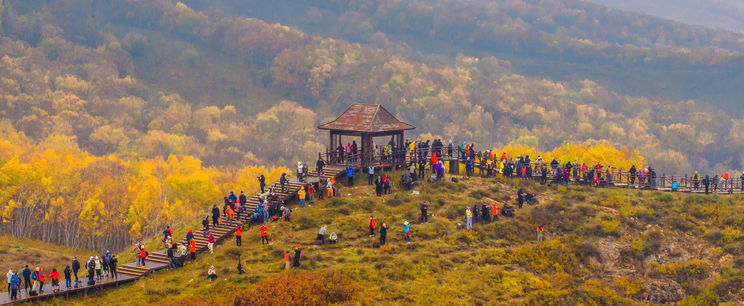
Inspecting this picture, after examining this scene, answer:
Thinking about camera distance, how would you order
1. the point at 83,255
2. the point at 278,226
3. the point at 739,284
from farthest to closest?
1. the point at 83,255
2. the point at 278,226
3. the point at 739,284

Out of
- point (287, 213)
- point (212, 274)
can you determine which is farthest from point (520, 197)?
point (212, 274)

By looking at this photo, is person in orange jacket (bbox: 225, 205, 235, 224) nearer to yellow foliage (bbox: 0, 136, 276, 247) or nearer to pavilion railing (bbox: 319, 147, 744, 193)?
pavilion railing (bbox: 319, 147, 744, 193)

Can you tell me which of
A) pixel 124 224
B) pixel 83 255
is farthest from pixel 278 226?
pixel 124 224

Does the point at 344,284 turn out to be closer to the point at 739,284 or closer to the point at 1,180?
the point at 739,284

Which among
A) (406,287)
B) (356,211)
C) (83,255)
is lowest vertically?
(83,255)

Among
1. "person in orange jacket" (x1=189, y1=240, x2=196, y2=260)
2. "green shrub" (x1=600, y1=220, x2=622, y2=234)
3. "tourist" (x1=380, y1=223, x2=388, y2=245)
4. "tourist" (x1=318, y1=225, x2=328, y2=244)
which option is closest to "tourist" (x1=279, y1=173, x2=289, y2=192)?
"tourist" (x1=318, y1=225, x2=328, y2=244)

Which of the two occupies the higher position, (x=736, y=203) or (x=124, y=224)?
(x=736, y=203)

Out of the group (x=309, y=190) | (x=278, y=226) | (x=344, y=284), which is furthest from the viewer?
(x=309, y=190)

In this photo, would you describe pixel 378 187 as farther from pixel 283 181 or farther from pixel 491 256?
pixel 491 256

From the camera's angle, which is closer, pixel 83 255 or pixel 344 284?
pixel 344 284
